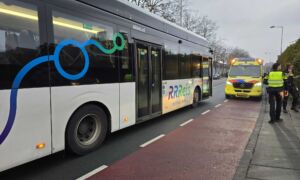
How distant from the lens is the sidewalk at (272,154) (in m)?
4.16

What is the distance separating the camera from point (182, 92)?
9484mm

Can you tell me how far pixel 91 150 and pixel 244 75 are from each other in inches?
482

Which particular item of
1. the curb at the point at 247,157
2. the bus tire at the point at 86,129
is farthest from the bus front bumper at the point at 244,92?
the bus tire at the point at 86,129

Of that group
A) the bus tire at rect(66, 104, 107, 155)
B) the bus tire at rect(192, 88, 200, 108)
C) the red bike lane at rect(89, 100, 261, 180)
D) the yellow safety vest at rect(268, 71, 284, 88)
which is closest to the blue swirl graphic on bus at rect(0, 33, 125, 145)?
the bus tire at rect(66, 104, 107, 155)

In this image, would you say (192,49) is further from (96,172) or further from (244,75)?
(96,172)

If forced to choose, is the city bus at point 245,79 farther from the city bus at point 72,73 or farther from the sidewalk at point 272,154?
the city bus at point 72,73

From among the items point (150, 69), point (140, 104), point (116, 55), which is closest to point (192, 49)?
point (150, 69)

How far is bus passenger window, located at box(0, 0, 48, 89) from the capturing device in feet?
11.3

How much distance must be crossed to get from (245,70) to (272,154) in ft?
35.9

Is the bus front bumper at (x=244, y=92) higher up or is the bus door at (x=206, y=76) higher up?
the bus door at (x=206, y=76)

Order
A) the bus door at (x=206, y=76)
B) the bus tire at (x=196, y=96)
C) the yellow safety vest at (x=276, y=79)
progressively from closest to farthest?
the yellow safety vest at (x=276, y=79) < the bus tire at (x=196, y=96) < the bus door at (x=206, y=76)

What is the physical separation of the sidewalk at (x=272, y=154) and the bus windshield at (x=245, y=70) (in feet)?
24.4

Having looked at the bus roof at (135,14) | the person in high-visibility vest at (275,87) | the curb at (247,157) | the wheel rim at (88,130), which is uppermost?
the bus roof at (135,14)

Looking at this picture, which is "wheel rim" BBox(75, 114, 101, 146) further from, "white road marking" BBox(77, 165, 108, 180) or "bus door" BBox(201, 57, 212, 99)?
"bus door" BBox(201, 57, 212, 99)
